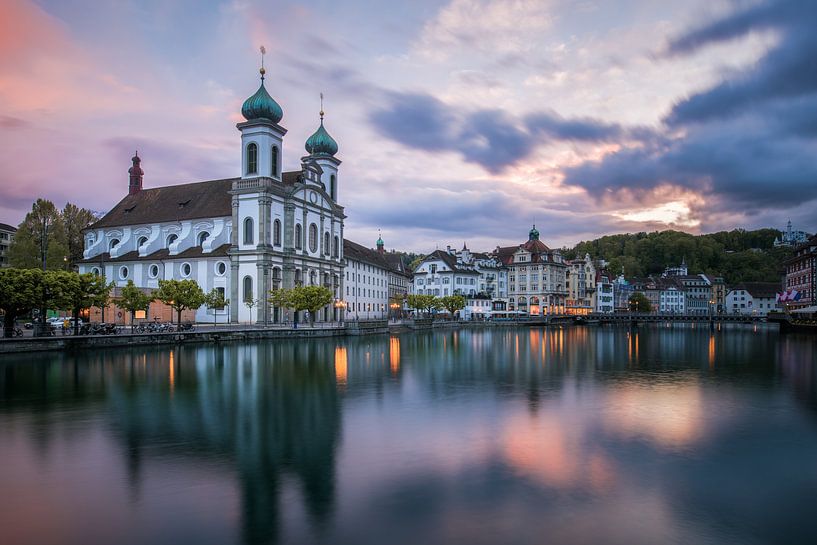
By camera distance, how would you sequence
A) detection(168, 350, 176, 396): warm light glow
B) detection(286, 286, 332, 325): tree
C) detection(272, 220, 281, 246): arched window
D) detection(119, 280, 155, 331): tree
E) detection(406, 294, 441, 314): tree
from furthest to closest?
detection(406, 294, 441, 314): tree < detection(272, 220, 281, 246): arched window < detection(286, 286, 332, 325): tree < detection(119, 280, 155, 331): tree < detection(168, 350, 176, 396): warm light glow

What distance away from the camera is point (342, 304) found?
2916 inches

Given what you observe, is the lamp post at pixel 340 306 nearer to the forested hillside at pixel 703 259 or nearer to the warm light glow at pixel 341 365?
the warm light glow at pixel 341 365

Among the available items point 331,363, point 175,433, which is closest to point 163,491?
point 175,433

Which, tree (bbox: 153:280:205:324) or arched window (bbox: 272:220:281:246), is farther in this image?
arched window (bbox: 272:220:281:246)

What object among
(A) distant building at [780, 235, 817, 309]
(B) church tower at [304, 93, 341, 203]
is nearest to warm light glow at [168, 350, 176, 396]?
(B) church tower at [304, 93, 341, 203]

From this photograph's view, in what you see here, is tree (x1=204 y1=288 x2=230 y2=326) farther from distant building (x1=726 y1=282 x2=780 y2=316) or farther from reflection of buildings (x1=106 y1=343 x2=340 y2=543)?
distant building (x1=726 y1=282 x2=780 y2=316)

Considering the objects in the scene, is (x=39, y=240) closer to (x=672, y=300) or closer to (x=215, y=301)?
(x=215, y=301)

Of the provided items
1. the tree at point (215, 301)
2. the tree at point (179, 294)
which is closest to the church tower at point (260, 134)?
the tree at point (215, 301)

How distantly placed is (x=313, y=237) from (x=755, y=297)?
13292cm

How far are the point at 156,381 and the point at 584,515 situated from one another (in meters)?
21.7

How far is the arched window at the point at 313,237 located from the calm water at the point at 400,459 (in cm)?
4376

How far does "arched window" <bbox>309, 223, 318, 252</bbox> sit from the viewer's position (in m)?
72.8

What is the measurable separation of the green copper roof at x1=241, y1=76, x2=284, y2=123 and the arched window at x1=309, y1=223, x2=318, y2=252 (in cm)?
1335

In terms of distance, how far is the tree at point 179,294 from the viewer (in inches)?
2110
